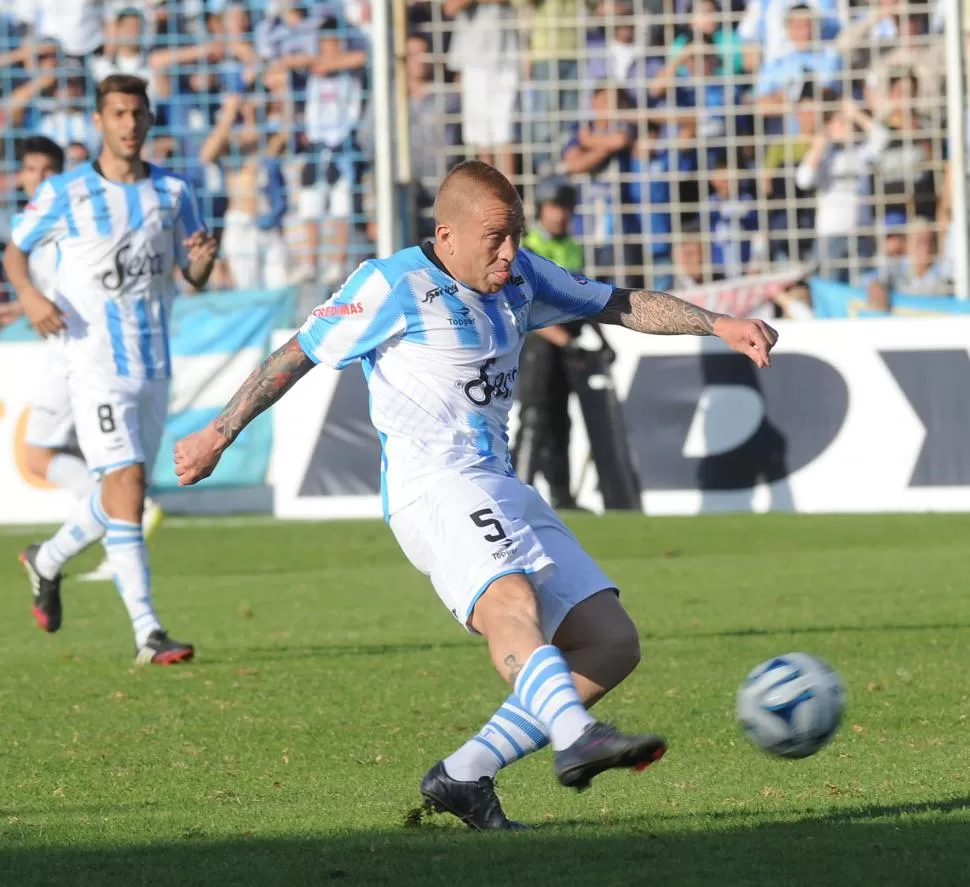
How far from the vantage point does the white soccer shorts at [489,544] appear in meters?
4.86

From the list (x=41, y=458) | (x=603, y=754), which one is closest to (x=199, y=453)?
(x=603, y=754)

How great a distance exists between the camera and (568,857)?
4508mm

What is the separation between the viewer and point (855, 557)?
12508mm

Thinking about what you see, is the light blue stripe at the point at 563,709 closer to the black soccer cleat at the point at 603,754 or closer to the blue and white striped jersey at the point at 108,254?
the black soccer cleat at the point at 603,754

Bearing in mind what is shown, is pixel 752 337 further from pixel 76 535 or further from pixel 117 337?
pixel 76 535

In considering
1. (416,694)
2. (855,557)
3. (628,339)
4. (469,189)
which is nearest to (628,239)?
(628,339)

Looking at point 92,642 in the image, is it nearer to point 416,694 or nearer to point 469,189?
point 416,694

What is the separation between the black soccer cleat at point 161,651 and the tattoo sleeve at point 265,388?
3.53 metres

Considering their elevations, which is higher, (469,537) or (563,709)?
(469,537)

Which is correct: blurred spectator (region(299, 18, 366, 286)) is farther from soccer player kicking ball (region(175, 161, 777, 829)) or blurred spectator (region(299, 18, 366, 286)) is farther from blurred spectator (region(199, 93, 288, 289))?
soccer player kicking ball (region(175, 161, 777, 829))

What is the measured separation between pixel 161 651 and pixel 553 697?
172 inches

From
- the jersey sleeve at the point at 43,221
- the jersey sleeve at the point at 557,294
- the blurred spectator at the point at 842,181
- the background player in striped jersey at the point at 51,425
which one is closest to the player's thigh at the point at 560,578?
the jersey sleeve at the point at 557,294

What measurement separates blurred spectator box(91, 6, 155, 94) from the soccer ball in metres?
14.5

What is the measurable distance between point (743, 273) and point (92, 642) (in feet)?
31.7
